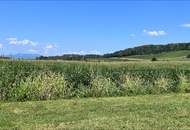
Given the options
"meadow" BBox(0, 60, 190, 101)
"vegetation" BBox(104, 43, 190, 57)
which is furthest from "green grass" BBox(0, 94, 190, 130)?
"vegetation" BBox(104, 43, 190, 57)

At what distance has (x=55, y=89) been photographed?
16.5m

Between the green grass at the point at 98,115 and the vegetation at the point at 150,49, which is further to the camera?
the vegetation at the point at 150,49

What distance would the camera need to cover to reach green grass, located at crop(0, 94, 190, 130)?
9930 mm

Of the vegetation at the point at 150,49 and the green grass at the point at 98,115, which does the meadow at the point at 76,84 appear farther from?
the vegetation at the point at 150,49

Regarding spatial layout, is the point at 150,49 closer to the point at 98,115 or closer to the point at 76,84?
the point at 76,84

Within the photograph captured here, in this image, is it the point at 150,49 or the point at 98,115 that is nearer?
the point at 98,115

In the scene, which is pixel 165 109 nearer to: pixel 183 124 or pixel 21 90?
pixel 183 124

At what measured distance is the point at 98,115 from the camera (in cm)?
1126

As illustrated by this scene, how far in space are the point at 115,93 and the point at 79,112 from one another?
20.9 ft

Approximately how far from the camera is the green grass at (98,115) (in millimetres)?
9930

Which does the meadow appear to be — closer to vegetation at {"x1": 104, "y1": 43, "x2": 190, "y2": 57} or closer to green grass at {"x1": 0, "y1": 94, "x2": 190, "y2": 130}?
green grass at {"x1": 0, "y1": 94, "x2": 190, "y2": 130}

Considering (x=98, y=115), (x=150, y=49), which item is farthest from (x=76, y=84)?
(x=150, y=49)

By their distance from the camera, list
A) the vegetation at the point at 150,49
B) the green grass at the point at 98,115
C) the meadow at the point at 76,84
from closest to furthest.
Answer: the green grass at the point at 98,115, the meadow at the point at 76,84, the vegetation at the point at 150,49

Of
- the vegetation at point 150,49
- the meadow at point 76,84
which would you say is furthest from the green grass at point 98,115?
the vegetation at point 150,49
